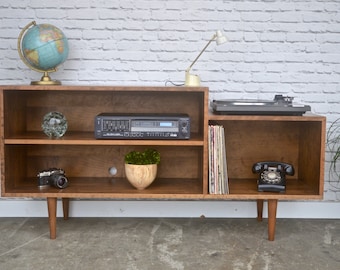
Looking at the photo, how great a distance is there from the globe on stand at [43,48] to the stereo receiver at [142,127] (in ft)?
1.25

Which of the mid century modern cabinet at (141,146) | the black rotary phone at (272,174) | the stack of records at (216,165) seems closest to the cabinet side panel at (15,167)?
the mid century modern cabinet at (141,146)

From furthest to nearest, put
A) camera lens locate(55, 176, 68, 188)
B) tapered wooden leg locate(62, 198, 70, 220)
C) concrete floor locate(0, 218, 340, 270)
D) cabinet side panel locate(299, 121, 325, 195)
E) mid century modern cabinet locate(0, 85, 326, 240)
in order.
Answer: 1. tapered wooden leg locate(62, 198, 70, 220)
2. mid century modern cabinet locate(0, 85, 326, 240)
3. camera lens locate(55, 176, 68, 188)
4. cabinet side panel locate(299, 121, 325, 195)
5. concrete floor locate(0, 218, 340, 270)

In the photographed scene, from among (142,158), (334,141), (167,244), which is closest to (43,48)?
(142,158)

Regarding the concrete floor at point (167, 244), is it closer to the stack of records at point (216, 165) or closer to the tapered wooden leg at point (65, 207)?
the tapered wooden leg at point (65, 207)

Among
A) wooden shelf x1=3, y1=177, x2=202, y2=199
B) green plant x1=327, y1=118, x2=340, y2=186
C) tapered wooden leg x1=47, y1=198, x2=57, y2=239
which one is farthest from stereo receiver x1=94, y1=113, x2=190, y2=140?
green plant x1=327, y1=118, x2=340, y2=186

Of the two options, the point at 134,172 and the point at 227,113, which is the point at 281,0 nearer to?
the point at 227,113

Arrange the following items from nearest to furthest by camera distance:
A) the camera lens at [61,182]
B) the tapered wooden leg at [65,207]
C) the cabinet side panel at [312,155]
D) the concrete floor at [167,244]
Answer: the concrete floor at [167,244], the cabinet side panel at [312,155], the camera lens at [61,182], the tapered wooden leg at [65,207]

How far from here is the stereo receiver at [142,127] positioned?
2447 millimetres

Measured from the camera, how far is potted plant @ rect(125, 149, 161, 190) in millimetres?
2492

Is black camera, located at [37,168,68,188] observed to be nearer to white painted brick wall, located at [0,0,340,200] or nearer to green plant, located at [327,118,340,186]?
white painted brick wall, located at [0,0,340,200]

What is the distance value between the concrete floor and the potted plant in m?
0.30

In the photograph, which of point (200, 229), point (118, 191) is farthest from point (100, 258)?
point (200, 229)

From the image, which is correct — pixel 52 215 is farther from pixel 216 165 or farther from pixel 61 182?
pixel 216 165

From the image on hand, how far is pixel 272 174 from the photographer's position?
2.55m
